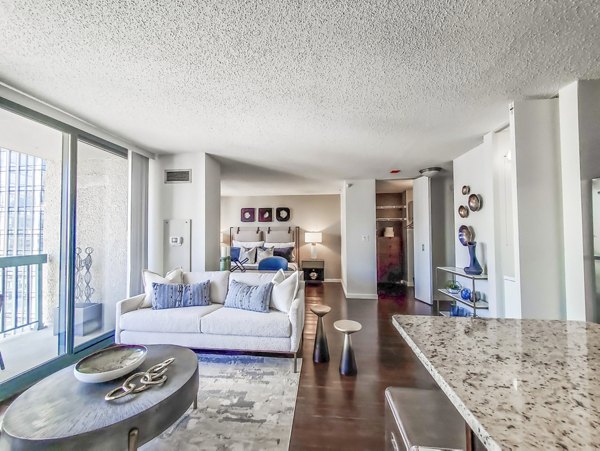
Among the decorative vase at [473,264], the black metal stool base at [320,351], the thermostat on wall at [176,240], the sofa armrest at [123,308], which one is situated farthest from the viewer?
the thermostat on wall at [176,240]

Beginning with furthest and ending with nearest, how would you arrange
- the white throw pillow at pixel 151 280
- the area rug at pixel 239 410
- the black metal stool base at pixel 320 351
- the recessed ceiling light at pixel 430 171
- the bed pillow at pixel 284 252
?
1. the bed pillow at pixel 284 252
2. the recessed ceiling light at pixel 430 171
3. the white throw pillow at pixel 151 280
4. the black metal stool base at pixel 320 351
5. the area rug at pixel 239 410

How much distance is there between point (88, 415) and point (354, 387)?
181 cm

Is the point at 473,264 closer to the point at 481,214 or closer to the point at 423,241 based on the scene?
the point at 481,214

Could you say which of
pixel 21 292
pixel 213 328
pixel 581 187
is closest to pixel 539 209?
pixel 581 187

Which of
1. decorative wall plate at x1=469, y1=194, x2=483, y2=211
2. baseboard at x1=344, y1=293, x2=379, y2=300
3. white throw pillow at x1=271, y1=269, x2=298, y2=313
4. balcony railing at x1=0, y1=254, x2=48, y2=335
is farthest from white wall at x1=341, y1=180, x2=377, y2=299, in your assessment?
balcony railing at x1=0, y1=254, x2=48, y2=335

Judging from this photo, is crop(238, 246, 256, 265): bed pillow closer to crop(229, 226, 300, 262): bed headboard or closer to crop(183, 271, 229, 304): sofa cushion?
crop(229, 226, 300, 262): bed headboard

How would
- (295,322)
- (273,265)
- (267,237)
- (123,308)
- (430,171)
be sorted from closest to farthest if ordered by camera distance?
(295,322) < (123,308) < (430,171) < (273,265) < (267,237)

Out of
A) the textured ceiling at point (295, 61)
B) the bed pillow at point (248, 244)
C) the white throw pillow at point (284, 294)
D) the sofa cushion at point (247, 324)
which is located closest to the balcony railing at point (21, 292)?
the textured ceiling at point (295, 61)

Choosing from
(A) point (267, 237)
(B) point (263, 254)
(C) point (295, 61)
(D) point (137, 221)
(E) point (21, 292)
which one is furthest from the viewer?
(A) point (267, 237)

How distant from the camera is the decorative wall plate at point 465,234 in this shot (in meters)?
3.55

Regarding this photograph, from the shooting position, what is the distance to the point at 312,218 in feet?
23.2

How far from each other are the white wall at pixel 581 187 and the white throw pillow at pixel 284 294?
2378 mm

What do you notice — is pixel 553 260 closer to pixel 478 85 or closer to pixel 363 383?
pixel 478 85

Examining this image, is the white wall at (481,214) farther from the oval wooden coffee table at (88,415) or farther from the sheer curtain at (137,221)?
the sheer curtain at (137,221)
